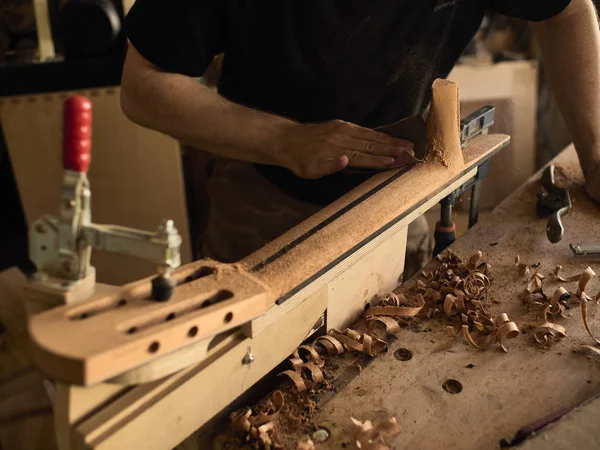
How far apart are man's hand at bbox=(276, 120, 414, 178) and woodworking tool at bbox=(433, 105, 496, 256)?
181mm

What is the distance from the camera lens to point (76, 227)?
71 cm

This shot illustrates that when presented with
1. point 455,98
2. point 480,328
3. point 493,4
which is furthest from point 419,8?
point 480,328

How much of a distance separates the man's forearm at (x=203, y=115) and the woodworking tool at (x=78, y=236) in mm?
590

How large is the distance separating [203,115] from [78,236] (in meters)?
0.63

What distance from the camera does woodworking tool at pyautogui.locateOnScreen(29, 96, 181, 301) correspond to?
0.67m

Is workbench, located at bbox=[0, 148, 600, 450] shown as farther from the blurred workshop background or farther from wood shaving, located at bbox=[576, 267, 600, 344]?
the blurred workshop background

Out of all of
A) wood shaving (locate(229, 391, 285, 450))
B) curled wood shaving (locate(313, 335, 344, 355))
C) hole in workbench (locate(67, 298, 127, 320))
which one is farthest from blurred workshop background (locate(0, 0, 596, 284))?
hole in workbench (locate(67, 298, 127, 320))

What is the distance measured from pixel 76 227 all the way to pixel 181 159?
1576 millimetres

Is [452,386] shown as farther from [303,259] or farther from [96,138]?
[96,138]

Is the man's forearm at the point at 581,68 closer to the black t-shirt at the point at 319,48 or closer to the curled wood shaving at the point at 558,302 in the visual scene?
the black t-shirt at the point at 319,48

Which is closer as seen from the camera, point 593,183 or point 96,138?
point 593,183

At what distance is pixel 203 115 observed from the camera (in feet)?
4.20

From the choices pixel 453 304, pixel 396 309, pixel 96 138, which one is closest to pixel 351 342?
pixel 396 309

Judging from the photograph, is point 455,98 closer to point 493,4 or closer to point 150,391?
point 493,4
